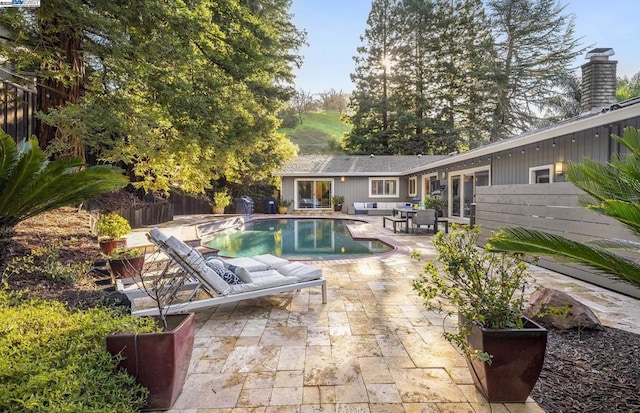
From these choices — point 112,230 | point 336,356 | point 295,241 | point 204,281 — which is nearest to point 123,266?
point 112,230

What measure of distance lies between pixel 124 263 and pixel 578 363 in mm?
5186

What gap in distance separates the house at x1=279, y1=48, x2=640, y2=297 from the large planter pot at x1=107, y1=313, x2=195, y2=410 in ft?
8.28

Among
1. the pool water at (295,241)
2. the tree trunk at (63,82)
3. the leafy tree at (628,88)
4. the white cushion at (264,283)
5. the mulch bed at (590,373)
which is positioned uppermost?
the leafy tree at (628,88)

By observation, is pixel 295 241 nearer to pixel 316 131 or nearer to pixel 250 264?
pixel 250 264

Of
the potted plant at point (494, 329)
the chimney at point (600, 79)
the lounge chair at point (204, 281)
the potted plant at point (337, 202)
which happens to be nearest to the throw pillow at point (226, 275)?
the lounge chair at point (204, 281)

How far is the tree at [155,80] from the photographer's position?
5.61m

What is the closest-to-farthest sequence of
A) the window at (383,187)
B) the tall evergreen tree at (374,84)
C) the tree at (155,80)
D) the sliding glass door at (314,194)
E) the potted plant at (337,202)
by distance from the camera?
the tree at (155,80) → the potted plant at (337,202) → the window at (383,187) → the sliding glass door at (314,194) → the tall evergreen tree at (374,84)

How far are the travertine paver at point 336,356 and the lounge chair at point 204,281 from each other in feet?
0.91

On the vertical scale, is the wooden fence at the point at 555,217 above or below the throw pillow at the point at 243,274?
above

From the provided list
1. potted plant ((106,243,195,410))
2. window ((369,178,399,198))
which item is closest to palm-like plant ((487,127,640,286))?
potted plant ((106,243,195,410))

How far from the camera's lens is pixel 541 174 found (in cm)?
847

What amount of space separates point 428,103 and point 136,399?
28984mm

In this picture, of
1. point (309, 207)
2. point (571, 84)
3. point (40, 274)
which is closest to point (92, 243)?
point (40, 274)

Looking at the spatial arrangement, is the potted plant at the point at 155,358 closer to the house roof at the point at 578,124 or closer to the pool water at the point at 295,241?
the pool water at the point at 295,241
